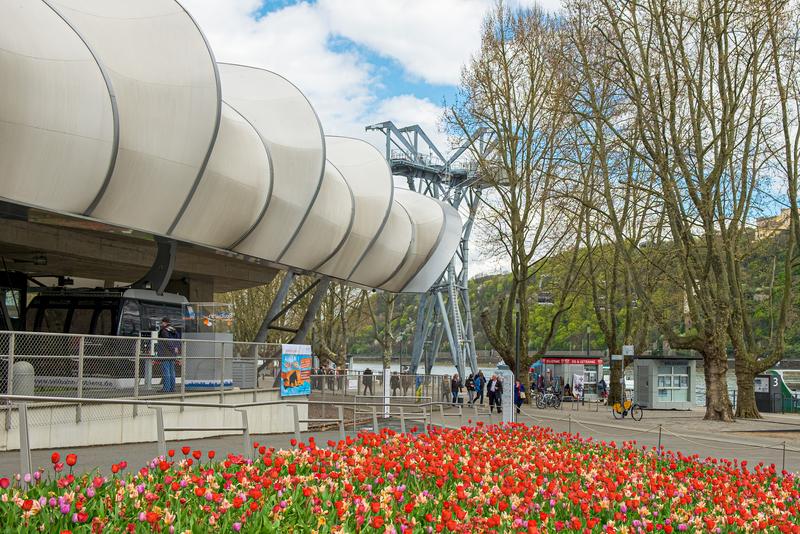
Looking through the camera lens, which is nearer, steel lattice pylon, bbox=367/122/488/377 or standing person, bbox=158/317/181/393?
standing person, bbox=158/317/181/393

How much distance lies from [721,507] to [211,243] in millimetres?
18832

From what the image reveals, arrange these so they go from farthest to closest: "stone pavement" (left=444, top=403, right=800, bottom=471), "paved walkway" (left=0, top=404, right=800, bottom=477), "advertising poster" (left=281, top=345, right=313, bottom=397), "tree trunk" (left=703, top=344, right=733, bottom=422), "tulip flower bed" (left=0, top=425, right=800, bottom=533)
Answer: "tree trunk" (left=703, top=344, right=733, bottom=422) < "advertising poster" (left=281, top=345, right=313, bottom=397) < "stone pavement" (left=444, top=403, right=800, bottom=471) < "paved walkway" (left=0, top=404, right=800, bottom=477) < "tulip flower bed" (left=0, top=425, right=800, bottom=533)

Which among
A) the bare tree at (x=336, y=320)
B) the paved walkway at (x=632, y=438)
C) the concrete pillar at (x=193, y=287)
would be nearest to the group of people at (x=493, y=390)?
the paved walkway at (x=632, y=438)

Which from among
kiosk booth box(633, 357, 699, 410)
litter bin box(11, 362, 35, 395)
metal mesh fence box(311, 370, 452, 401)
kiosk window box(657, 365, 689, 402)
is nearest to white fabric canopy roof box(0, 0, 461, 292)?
metal mesh fence box(311, 370, 452, 401)

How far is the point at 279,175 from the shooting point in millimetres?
27422

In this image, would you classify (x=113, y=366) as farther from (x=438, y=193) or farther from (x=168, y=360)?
(x=438, y=193)

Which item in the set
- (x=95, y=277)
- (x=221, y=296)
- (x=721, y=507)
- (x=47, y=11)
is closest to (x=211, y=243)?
(x=47, y=11)

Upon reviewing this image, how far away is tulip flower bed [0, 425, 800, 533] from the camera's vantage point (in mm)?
→ 5730

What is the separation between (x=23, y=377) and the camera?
1438 cm

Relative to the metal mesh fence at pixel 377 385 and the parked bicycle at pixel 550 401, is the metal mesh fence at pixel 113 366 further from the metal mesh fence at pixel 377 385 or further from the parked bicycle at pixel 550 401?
the parked bicycle at pixel 550 401

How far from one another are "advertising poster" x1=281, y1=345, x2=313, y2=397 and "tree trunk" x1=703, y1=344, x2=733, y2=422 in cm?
1494

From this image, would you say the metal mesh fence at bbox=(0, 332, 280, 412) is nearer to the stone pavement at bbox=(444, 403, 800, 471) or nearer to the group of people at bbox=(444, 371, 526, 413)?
the stone pavement at bbox=(444, 403, 800, 471)

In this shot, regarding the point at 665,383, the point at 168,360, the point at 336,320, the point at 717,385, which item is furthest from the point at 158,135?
the point at 336,320

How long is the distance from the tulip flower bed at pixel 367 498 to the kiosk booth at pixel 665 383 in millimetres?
32085
